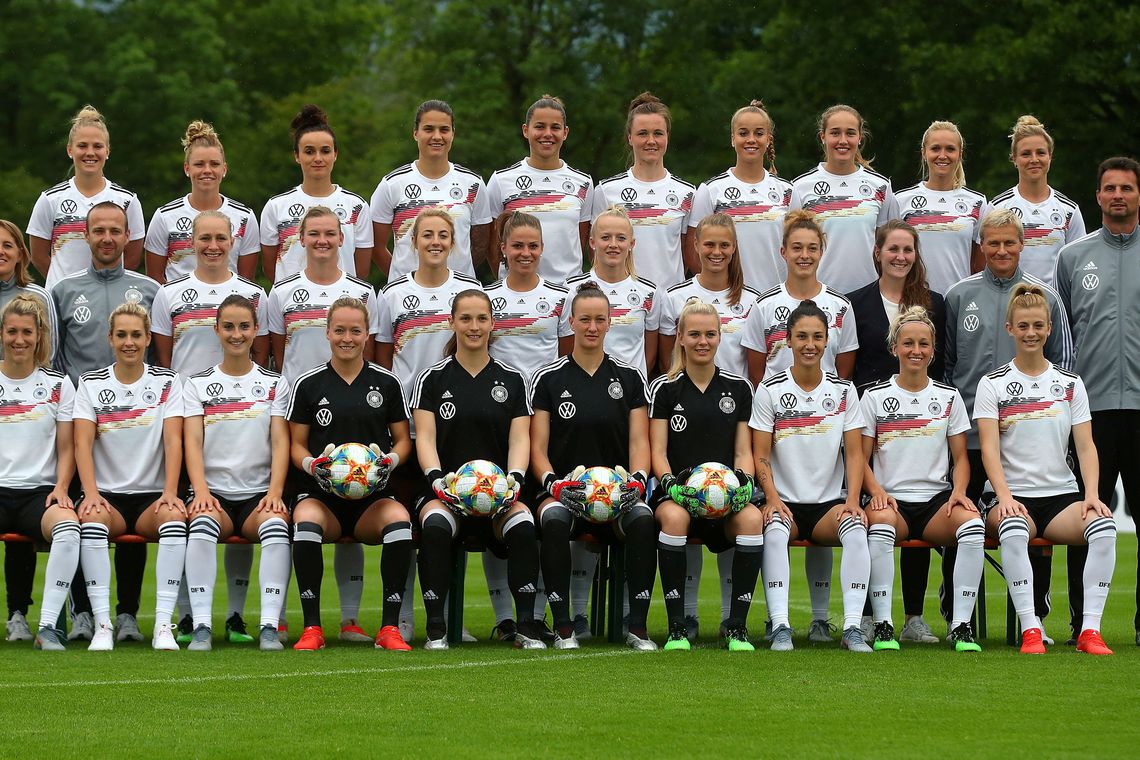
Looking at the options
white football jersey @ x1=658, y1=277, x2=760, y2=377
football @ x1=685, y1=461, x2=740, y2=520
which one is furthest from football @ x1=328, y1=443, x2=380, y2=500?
white football jersey @ x1=658, y1=277, x2=760, y2=377

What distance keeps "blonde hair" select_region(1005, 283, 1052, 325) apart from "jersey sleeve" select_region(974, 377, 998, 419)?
1.10ft

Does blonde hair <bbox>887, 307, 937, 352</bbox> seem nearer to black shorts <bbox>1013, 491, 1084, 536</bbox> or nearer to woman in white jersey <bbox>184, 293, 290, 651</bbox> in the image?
black shorts <bbox>1013, 491, 1084, 536</bbox>

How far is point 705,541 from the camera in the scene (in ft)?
28.3

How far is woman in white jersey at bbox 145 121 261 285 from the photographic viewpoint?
9.57 metres

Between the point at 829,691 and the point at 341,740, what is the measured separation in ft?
6.81

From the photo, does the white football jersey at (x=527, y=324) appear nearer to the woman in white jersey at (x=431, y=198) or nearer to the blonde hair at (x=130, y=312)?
the woman in white jersey at (x=431, y=198)

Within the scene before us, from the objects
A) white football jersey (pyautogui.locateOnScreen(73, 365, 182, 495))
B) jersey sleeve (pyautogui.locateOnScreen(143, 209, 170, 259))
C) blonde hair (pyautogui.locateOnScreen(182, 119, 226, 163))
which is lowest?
white football jersey (pyautogui.locateOnScreen(73, 365, 182, 495))

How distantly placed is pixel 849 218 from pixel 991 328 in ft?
3.65

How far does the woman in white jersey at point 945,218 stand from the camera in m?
9.62

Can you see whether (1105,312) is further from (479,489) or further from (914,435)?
(479,489)

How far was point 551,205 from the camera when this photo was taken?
31.9ft

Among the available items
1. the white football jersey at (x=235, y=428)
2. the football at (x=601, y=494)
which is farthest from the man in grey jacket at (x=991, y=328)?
the white football jersey at (x=235, y=428)

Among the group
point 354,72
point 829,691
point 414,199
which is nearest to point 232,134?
point 354,72

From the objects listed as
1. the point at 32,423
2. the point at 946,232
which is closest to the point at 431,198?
the point at 32,423
